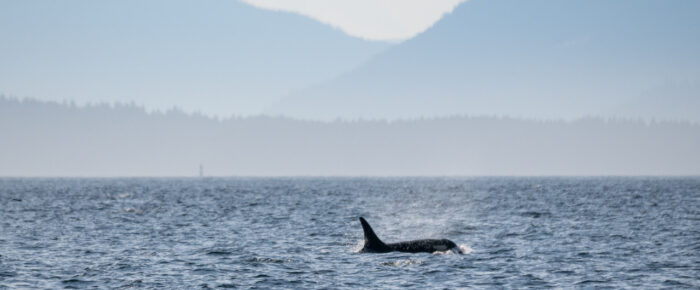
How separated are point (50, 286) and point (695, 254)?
2356cm

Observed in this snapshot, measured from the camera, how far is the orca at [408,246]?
35812 mm

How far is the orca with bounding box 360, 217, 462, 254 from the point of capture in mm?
35812

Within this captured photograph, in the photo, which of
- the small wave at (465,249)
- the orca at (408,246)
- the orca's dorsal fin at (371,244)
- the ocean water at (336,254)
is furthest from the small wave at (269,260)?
the small wave at (465,249)

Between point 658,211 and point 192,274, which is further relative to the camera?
point 658,211

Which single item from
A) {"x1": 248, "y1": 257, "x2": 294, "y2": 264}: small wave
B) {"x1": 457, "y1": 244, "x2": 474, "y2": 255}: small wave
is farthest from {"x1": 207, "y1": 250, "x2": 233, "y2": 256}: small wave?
{"x1": 457, "y1": 244, "x2": 474, "y2": 255}: small wave

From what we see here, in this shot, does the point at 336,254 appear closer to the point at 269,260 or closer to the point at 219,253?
the point at 269,260

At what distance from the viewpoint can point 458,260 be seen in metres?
33.2

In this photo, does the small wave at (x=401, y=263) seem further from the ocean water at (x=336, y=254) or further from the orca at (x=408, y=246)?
the orca at (x=408, y=246)

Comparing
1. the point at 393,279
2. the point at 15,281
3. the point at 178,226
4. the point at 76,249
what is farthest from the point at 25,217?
the point at 393,279

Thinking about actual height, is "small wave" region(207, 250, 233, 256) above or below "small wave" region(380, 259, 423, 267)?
above

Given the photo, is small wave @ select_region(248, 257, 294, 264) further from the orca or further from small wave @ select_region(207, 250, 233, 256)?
the orca

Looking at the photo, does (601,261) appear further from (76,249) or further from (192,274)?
(76,249)

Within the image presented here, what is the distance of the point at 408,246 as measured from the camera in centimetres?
3634

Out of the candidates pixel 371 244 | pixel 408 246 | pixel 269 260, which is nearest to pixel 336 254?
pixel 371 244
